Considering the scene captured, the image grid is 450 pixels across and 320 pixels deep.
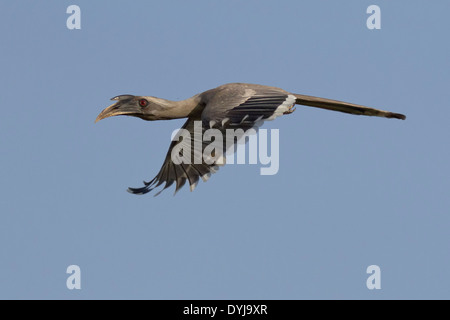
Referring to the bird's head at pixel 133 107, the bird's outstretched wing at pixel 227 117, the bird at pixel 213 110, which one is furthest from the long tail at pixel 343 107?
the bird's head at pixel 133 107

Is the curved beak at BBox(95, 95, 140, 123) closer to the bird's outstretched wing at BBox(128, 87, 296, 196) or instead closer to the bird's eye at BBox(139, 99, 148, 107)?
the bird's eye at BBox(139, 99, 148, 107)

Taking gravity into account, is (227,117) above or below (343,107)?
below

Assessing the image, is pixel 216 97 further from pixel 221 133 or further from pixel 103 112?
pixel 103 112

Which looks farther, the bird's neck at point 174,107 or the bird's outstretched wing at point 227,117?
the bird's neck at point 174,107

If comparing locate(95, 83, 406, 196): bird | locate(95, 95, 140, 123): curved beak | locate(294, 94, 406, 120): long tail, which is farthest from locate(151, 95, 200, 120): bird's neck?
locate(294, 94, 406, 120): long tail

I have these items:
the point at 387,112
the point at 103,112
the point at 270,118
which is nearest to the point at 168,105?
the point at 103,112

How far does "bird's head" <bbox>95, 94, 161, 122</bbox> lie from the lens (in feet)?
57.4

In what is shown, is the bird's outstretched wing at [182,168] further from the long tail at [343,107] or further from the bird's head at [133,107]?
the long tail at [343,107]

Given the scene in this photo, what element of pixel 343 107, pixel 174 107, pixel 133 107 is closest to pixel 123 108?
pixel 133 107

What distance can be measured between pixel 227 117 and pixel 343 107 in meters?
2.48

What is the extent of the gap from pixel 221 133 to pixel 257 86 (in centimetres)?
109

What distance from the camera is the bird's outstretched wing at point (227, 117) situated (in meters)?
16.2

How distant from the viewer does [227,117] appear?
16.2 m

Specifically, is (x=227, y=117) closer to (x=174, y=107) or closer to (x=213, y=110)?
(x=213, y=110)
